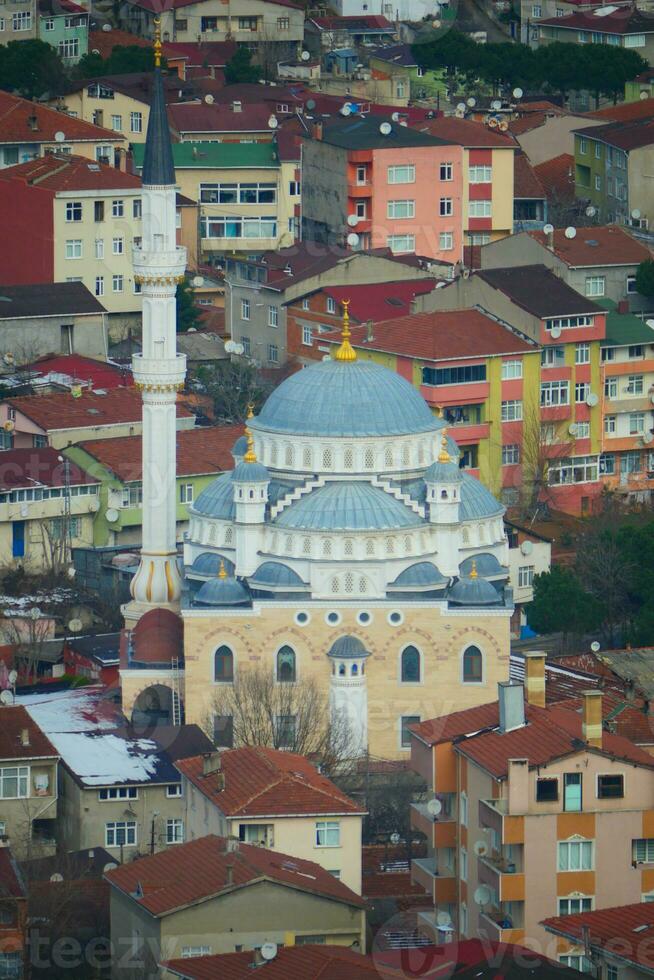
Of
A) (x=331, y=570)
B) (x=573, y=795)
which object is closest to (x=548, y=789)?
(x=573, y=795)

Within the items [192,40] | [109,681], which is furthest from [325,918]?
[192,40]

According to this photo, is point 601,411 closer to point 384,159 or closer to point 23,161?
point 384,159

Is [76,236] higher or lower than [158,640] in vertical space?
higher

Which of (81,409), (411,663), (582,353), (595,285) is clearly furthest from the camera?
(595,285)

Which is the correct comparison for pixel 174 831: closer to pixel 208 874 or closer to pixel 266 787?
pixel 266 787

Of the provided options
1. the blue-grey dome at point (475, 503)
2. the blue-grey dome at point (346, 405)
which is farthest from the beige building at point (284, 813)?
the blue-grey dome at point (346, 405)

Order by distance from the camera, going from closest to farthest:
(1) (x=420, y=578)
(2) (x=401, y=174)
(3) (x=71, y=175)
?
(1) (x=420, y=578)
(3) (x=71, y=175)
(2) (x=401, y=174)

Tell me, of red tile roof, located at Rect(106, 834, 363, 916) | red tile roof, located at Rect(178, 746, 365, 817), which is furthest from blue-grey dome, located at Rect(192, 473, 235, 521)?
red tile roof, located at Rect(106, 834, 363, 916)
